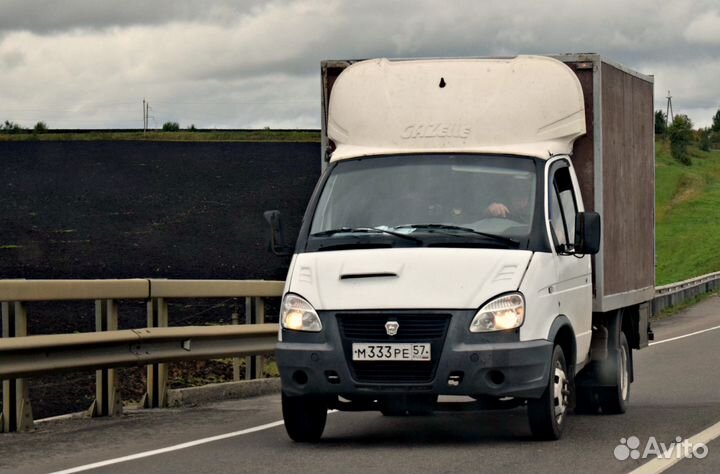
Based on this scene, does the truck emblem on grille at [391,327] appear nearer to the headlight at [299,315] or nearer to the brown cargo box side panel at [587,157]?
the headlight at [299,315]

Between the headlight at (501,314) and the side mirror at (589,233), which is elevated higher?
the side mirror at (589,233)

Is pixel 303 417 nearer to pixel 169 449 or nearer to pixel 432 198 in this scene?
pixel 169 449

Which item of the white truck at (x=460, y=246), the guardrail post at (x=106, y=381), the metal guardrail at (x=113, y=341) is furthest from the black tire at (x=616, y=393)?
the guardrail post at (x=106, y=381)

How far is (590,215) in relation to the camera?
37.1 ft

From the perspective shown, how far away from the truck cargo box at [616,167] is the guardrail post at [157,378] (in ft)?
7.36

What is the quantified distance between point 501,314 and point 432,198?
1.20 meters

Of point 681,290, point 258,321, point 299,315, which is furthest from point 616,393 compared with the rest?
point 681,290

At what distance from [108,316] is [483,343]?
3.98m

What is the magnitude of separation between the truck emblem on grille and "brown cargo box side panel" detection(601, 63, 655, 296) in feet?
9.15

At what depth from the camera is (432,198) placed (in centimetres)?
1126

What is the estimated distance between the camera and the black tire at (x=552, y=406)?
10805 mm

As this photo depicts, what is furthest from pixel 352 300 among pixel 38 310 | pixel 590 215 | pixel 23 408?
pixel 38 310

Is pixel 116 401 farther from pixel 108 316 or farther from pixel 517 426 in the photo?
pixel 517 426

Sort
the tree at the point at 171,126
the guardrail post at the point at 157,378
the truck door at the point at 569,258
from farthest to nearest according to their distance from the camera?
the tree at the point at 171,126 < the guardrail post at the point at 157,378 < the truck door at the point at 569,258
